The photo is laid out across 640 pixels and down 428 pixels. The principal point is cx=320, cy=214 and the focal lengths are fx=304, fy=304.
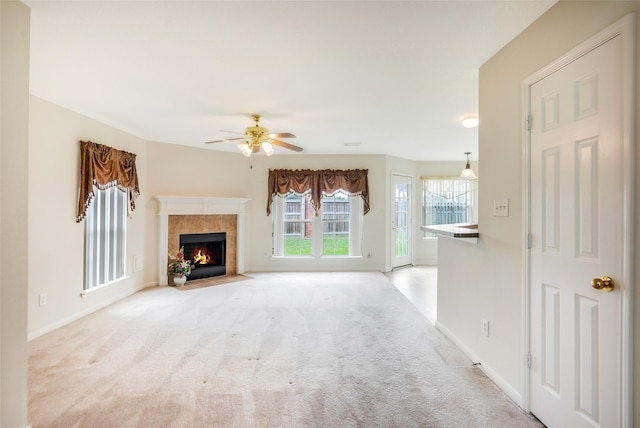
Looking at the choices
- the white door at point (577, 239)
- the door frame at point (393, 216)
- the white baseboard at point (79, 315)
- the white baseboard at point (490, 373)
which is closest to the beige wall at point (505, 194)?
the white baseboard at point (490, 373)

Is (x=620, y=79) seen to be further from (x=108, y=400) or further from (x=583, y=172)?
(x=108, y=400)

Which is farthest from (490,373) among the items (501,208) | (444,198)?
(444,198)

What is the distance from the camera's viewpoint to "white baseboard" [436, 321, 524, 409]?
203cm

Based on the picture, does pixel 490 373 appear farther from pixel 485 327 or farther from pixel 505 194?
pixel 505 194

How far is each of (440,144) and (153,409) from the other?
532cm

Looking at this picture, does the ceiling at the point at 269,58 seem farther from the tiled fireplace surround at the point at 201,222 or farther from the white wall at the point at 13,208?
the tiled fireplace surround at the point at 201,222

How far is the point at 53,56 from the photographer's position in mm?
2328

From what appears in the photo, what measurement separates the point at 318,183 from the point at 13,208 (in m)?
4.89

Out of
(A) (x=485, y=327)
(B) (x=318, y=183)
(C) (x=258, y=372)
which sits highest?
(B) (x=318, y=183)

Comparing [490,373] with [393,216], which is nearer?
[490,373]

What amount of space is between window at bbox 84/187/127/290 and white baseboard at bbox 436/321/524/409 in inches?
171

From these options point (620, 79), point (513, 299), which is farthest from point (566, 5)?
point (513, 299)

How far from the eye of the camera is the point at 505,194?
2156 millimetres

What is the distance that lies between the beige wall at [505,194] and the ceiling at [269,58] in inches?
5.6
